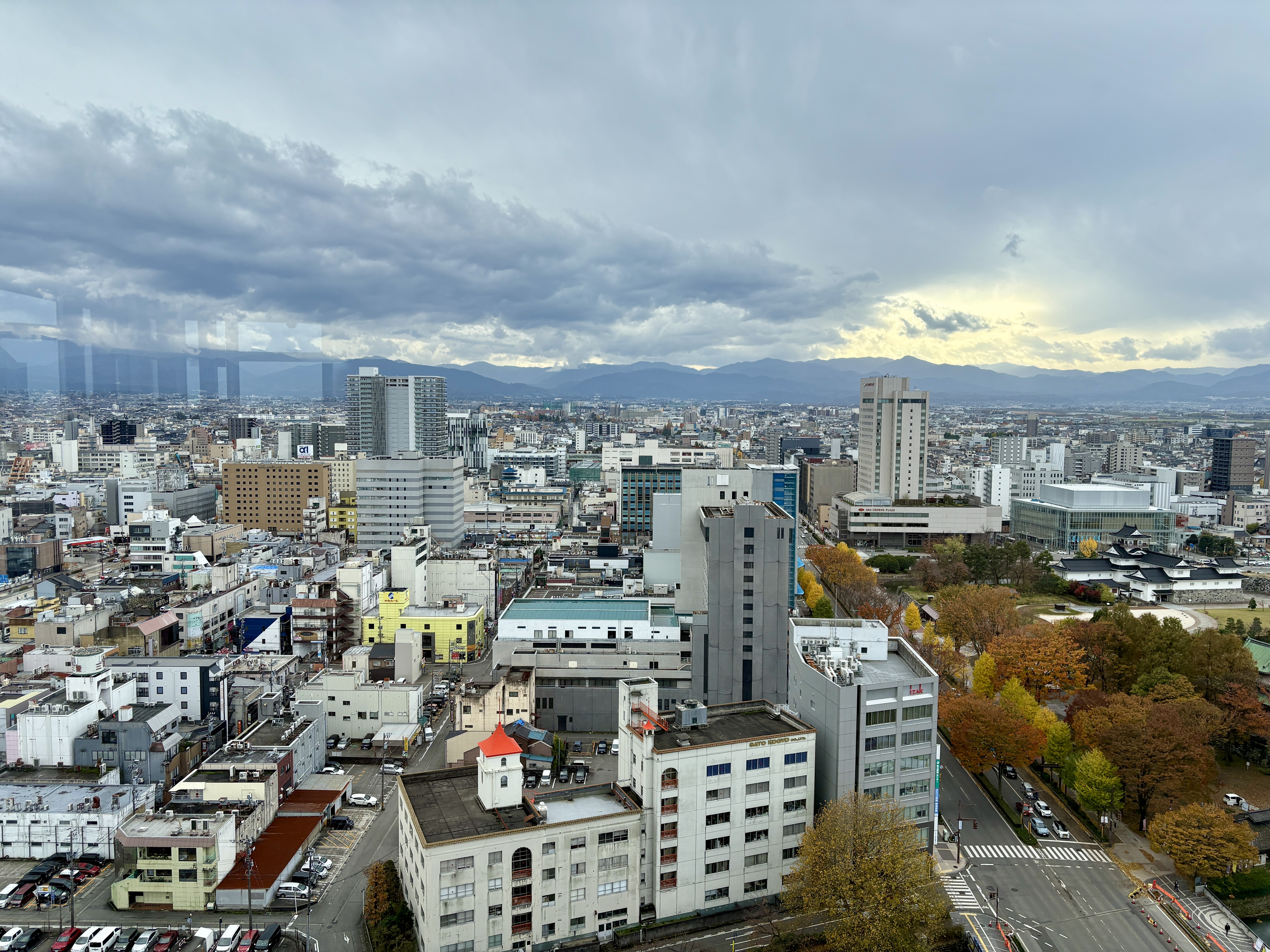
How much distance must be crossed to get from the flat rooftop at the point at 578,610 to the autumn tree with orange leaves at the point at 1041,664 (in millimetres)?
9832

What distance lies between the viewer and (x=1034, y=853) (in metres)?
16.1

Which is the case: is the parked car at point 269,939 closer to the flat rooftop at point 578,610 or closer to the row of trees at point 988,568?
the flat rooftop at point 578,610

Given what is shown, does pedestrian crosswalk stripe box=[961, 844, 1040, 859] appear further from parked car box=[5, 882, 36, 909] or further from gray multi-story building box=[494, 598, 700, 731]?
parked car box=[5, 882, 36, 909]

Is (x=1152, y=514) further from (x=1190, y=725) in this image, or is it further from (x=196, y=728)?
(x=196, y=728)

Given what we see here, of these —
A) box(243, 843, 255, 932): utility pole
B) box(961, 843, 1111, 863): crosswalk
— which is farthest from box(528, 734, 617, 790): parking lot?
box(961, 843, 1111, 863): crosswalk

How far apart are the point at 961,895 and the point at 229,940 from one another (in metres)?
12.0

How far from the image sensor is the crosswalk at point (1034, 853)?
52.0 feet

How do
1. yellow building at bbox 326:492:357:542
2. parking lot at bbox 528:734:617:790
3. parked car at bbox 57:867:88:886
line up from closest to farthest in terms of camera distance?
parked car at bbox 57:867:88:886, parking lot at bbox 528:734:617:790, yellow building at bbox 326:492:357:542

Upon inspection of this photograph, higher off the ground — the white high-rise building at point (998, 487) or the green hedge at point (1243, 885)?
the white high-rise building at point (998, 487)

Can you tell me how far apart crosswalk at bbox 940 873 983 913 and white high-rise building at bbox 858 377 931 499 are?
3881 cm

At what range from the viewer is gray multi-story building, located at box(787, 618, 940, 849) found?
14156 millimetres

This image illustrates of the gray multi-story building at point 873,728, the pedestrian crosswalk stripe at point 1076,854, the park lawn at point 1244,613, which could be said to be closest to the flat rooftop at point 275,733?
the gray multi-story building at point 873,728

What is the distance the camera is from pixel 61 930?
44.4 feet

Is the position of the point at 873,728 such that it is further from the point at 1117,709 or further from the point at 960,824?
the point at 1117,709
